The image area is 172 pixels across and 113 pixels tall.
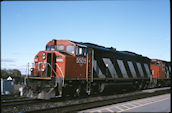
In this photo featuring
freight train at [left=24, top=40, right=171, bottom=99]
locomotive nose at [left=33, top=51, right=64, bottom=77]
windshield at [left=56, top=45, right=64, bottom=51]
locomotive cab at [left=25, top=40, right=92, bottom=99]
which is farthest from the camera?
windshield at [left=56, top=45, right=64, bottom=51]

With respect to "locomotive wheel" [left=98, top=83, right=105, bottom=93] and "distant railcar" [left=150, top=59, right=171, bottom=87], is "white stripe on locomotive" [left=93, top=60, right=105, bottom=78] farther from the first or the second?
"distant railcar" [left=150, top=59, right=171, bottom=87]

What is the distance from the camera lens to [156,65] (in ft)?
82.0

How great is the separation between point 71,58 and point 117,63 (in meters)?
5.51

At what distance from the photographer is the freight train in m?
11.1

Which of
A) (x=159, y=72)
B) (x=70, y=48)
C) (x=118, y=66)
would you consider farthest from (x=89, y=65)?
(x=159, y=72)

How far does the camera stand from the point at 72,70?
466 inches

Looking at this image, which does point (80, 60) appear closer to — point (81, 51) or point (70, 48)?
point (81, 51)

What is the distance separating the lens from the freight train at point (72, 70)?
11134 mm

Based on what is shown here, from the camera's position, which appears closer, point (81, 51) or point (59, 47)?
point (81, 51)

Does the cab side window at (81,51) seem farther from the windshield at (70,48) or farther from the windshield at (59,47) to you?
the windshield at (59,47)

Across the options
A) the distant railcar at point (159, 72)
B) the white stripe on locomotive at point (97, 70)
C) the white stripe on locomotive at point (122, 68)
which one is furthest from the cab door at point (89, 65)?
the distant railcar at point (159, 72)

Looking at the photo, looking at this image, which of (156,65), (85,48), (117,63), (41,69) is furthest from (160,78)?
(41,69)

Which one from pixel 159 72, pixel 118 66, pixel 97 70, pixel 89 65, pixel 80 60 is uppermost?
pixel 80 60

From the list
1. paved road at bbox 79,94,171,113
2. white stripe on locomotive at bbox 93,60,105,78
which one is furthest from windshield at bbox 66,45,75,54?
paved road at bbox 79,94,171,113
